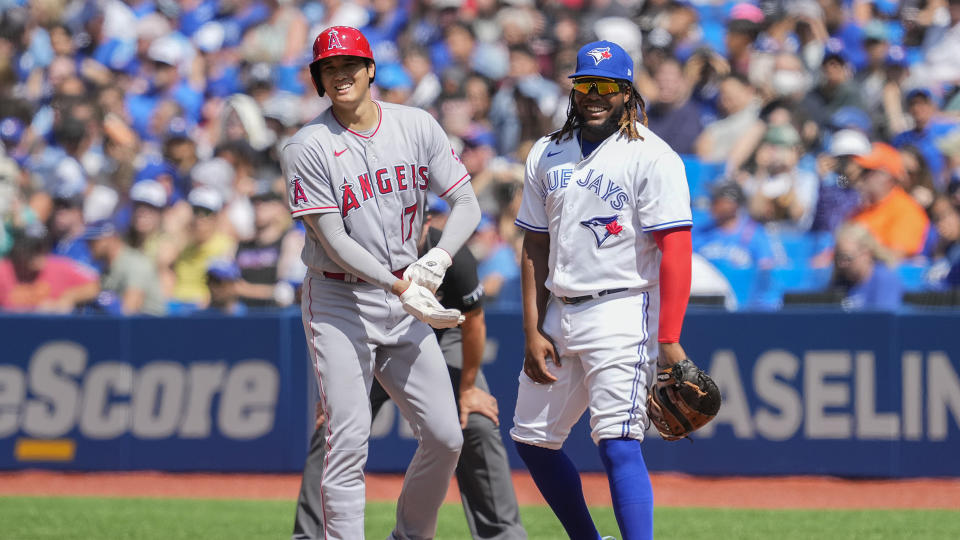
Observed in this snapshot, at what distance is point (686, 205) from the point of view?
481cm

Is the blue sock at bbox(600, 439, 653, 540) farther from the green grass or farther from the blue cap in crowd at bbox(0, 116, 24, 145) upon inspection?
the blue cap in crowd at bbox(0, 116, 24, 145)

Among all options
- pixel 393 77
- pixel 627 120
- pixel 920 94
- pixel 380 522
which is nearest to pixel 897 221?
pixel 920 94

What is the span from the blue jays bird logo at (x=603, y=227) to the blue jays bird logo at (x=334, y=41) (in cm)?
114

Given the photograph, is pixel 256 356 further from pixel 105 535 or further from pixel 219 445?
pixel 105 535

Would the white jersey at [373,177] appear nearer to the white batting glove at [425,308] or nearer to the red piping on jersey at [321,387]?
the red piping on jersey at [321,387]

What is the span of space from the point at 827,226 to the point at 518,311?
268 cm

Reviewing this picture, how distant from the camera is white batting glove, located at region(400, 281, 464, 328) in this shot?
4.81 meters

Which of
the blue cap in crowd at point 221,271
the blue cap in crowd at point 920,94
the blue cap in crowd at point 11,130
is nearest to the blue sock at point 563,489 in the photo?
the blue cap in crowd at point 221,271

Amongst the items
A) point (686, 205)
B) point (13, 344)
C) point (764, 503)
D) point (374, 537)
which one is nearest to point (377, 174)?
point (686, 205)

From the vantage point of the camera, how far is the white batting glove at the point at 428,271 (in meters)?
4.88

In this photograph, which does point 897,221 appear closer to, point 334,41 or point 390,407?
point 390,407

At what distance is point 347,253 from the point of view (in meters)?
4.89

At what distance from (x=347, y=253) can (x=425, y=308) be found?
1.19ft

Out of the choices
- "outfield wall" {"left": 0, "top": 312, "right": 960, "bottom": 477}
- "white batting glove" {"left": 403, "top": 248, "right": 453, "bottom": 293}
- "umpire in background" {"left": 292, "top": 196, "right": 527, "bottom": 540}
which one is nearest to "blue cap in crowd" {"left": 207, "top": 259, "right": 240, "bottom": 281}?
"outfield wall" {"left": 0, "top": 312, "right": 960, "bottom": 477}
